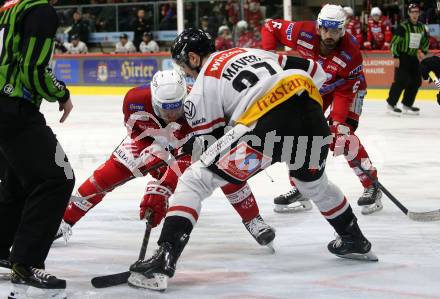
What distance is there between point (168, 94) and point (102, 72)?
11385 mm

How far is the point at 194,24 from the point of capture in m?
15.0

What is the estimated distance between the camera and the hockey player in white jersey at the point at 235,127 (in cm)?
324

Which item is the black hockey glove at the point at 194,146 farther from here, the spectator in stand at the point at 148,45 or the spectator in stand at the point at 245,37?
the spectator in stand at the point at 148,45

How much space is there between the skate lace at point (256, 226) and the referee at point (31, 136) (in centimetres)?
110

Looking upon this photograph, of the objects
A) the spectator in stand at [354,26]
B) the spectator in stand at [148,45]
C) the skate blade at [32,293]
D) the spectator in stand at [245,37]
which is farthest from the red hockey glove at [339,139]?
the spectator in stand at [148,45]

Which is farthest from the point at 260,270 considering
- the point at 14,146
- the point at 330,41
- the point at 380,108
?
the point at 380,108

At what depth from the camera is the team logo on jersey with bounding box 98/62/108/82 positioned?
15.0 metres

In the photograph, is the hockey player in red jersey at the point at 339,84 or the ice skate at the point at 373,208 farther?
the hockey player in red jersey at the point at 339,84

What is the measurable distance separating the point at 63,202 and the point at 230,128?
0.71 meters

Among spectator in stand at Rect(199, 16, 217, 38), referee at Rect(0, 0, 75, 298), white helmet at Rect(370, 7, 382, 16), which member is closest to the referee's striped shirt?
white helmet at Rect(370, 7, 382, 16)

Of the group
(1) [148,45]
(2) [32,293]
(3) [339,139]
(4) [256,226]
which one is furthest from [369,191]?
(1) [148,45]

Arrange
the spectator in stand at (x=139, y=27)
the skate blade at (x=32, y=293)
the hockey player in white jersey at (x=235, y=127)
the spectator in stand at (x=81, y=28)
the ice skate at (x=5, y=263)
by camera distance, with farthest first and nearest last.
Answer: the spectator in stand at (x=81, y=28) → the spectator in stand at (x=139, y=27) → the ice skate at (x=5, y=263) → the hockey player in white jersey at (x=235, y=127) → the skate blade at (x=32, y=293)

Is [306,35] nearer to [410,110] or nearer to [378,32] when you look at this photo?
[410,110]

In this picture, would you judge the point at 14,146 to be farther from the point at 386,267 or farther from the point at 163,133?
the point at 386,267
